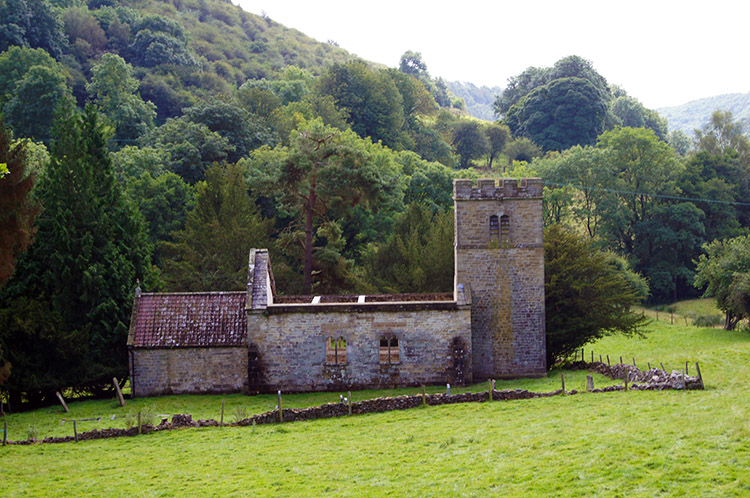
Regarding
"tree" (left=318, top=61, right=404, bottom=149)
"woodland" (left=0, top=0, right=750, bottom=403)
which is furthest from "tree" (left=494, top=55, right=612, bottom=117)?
"tree" (left=318, top=61, right=404, bottom=149)

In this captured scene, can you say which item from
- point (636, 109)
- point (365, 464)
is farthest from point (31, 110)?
point (636, 109)

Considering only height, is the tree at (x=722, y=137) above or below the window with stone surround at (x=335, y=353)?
above

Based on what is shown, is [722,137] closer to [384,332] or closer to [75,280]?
[384,332]

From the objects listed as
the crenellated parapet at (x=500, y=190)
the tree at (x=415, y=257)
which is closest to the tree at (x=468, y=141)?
the tree at (x=415, y=257)

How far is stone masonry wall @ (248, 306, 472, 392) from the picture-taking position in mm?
31984

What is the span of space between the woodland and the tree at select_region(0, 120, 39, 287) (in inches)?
3.4

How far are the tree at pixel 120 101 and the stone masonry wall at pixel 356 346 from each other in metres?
56.8

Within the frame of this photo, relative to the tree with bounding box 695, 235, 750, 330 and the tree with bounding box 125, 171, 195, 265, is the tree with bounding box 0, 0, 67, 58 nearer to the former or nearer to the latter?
the tree with bounding box 125, 171, 195, 265

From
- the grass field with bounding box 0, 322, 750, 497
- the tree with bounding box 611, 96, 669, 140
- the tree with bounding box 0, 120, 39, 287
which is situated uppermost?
the tree with bounding box 611, 96, 669, 140

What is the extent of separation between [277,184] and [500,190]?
16.6 m

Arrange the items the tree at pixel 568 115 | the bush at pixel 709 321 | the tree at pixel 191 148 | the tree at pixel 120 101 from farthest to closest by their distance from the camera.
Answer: the tree at pixel 568 115 < the tree at pixel 120 101 < the tree at pixel 191 148 < the bush at pixel 709 321

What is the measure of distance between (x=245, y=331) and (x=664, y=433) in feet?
61.7

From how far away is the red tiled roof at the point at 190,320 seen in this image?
32344mm

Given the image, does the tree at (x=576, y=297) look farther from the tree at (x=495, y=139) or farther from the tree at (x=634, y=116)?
the tree at (x=634, y=116)
